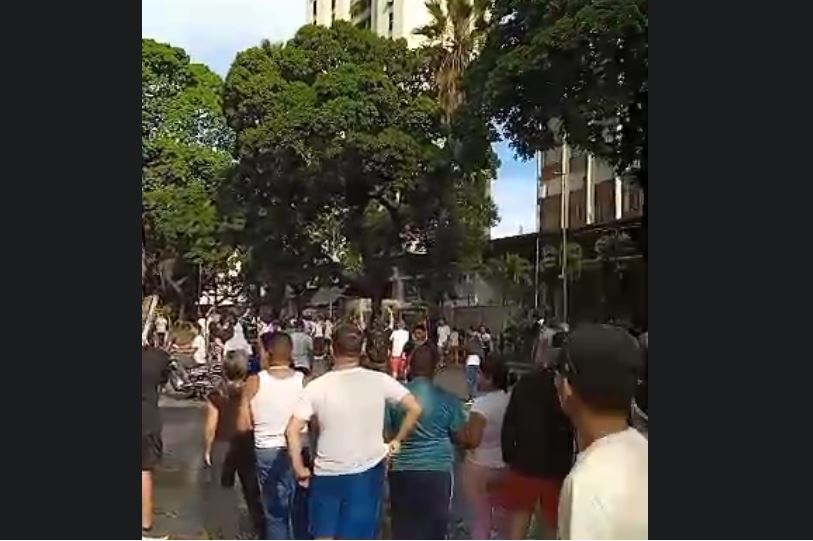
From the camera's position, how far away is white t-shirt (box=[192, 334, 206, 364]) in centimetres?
514

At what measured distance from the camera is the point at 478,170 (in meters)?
5.42

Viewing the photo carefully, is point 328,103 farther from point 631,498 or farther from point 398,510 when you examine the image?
point 631,498

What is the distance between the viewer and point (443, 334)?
5199 millimetres

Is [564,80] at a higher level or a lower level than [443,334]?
higher

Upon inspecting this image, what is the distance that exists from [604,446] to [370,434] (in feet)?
8.26

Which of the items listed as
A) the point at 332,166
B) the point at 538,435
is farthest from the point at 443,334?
the point at 332,166

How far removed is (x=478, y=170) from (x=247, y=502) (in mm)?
1983

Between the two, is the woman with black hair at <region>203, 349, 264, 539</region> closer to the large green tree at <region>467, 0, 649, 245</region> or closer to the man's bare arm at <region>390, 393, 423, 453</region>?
the man's bare arm at <region>390, 393, 423, 453</region>

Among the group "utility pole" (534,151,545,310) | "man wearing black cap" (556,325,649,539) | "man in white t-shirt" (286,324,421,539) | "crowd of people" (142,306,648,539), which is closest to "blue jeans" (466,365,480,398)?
"crowd of people" (142,306,648,539)

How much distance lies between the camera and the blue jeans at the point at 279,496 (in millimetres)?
5113

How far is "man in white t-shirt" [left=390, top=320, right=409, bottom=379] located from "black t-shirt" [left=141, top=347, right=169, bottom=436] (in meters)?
1.05

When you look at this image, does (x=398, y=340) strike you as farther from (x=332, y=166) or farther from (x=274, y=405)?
(x=332, y=166)
